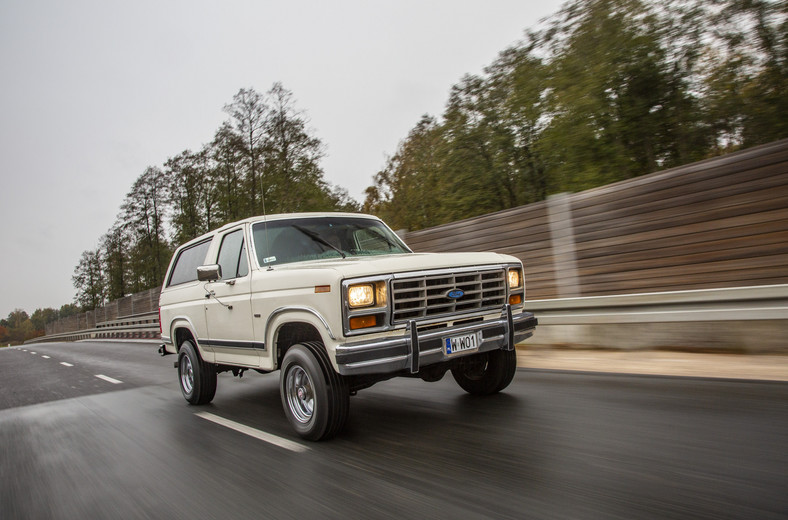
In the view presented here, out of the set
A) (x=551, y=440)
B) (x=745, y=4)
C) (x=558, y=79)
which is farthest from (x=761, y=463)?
(x=558, y=79)

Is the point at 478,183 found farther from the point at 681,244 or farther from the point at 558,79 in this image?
the point at 681,244

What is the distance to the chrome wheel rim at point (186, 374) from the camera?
6.71m

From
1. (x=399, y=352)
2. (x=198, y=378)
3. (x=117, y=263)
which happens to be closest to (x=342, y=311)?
(x=399, y=352)

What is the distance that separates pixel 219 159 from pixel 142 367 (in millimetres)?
20077

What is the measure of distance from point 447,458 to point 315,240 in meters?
2.54

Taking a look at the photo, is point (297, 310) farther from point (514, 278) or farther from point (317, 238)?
point (514, 278)

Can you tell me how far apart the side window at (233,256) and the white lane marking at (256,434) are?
146 centimetres

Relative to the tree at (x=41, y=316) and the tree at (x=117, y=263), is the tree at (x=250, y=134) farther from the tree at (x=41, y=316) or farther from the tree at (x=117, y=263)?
the tree at (x=41, y=316)

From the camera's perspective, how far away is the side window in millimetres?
5395

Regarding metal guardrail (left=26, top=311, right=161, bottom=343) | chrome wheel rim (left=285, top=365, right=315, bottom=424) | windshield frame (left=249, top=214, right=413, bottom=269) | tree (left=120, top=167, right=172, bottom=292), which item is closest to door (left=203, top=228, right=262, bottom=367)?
windshield frame (left=249, top=214, right=413, bottom=269)

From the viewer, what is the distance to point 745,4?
46.0 ft

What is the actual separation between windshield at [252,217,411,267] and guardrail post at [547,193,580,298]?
3447 millimetres

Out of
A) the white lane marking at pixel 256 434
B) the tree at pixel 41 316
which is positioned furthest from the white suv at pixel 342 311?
the tree at pixel 41 316

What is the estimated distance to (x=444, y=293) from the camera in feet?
14.1
